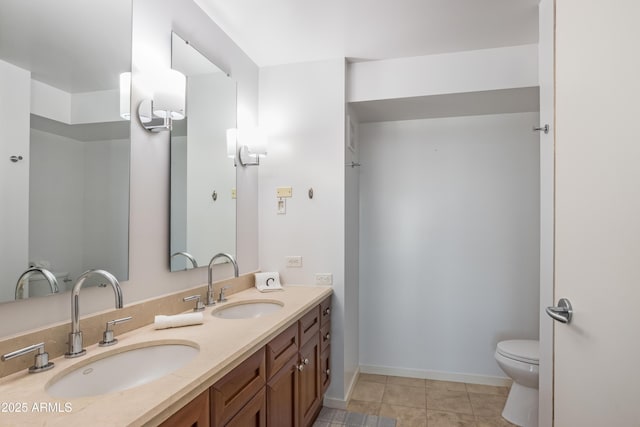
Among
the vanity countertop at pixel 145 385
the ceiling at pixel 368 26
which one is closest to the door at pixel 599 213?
the ceiling at pixel 368 26

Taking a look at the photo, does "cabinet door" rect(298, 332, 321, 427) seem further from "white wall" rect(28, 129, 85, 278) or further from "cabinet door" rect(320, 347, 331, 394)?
"white wall" rect(28, 129, 85, 278)

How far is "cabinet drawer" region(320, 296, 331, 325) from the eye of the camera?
7.63 feet

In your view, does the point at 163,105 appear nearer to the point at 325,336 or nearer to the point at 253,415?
the point at 253,415

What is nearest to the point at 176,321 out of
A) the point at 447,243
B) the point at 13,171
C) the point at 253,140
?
the point at 13,171

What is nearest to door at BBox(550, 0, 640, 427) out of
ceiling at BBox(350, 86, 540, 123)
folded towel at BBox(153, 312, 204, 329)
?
ceiling at BBox(350, 86, 540, 123)

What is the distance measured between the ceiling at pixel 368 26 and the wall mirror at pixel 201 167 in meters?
0.35

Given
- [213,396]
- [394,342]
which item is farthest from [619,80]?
[394,342]

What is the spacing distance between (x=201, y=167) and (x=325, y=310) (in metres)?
1.20

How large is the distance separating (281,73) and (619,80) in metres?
2.21

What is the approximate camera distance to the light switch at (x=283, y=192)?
2656 mm

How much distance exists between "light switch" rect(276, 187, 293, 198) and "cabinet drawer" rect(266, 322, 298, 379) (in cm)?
106

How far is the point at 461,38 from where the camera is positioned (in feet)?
7.68

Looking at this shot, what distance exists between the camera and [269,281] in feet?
8.20

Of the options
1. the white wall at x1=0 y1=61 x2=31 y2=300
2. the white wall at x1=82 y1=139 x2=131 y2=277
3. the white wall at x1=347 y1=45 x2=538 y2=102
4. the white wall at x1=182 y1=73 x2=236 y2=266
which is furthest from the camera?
the white wall at x1=347 y1=45 x2=538 y2=102
